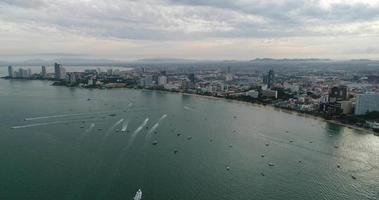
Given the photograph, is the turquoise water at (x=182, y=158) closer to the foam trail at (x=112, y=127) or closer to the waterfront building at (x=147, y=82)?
the foam trail at (x=112, y=127)

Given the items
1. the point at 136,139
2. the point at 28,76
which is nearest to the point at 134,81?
the point at 28,76

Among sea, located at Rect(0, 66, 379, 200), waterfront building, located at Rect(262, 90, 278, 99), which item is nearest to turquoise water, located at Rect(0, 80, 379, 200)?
sea, located at Rect(0, 66, 379, 200)

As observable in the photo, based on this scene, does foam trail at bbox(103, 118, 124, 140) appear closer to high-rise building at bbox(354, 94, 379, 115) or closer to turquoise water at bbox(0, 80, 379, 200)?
turquoise water at bbox(0, 80, 379, 200)

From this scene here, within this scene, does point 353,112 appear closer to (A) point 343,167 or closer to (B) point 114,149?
(A) point 343,167

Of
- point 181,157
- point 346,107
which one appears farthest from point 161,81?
point 181,157

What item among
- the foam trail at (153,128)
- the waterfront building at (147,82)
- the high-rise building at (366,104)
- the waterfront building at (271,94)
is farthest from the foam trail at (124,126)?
the waterfront building at (147,82)
